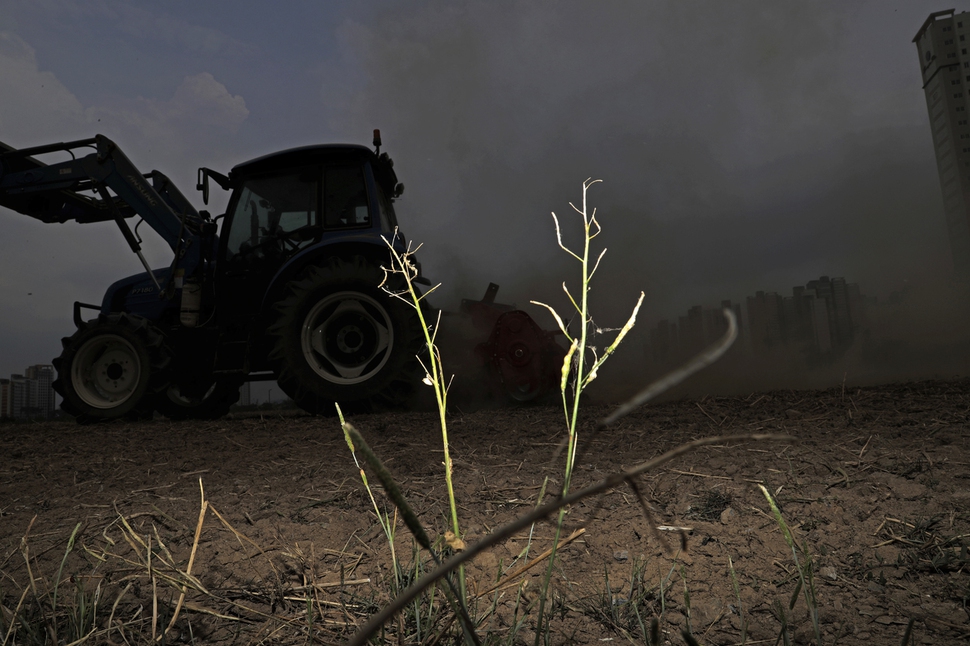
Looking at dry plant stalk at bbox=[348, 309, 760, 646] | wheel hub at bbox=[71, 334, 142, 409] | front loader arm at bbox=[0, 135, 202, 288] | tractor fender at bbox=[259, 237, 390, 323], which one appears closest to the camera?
dry plant stalk at bbox=[348, 309, 760, 646]

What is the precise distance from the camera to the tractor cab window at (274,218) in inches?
190

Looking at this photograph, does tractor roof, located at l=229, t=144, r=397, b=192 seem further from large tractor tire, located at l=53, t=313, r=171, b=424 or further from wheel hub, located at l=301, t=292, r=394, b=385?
large tractor tire, located at l=53, t=313, r=171, b=424

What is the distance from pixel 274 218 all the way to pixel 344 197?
2.29ft

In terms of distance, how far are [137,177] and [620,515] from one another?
19.3 feet

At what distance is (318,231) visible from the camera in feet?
15.6

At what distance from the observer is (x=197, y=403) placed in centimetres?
568

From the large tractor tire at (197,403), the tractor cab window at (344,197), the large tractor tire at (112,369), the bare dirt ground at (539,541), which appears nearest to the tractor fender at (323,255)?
the tractor cab window at (344,197)

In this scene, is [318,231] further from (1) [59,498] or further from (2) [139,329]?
(1) [59,498]

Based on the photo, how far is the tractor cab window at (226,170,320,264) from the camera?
4836 mm

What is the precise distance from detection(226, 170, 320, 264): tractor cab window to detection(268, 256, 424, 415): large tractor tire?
0.57 m

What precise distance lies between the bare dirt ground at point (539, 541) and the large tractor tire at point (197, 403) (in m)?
3.18

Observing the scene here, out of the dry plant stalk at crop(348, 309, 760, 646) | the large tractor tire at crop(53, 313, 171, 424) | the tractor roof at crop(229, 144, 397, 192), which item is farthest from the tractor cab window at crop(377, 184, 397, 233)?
the dry plant stalk at crop(348, 309, 760, 646)

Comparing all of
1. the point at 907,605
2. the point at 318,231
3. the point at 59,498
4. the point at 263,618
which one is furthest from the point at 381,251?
the point at 907,605

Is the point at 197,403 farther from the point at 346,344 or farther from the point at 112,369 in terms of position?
the point at 346,344
